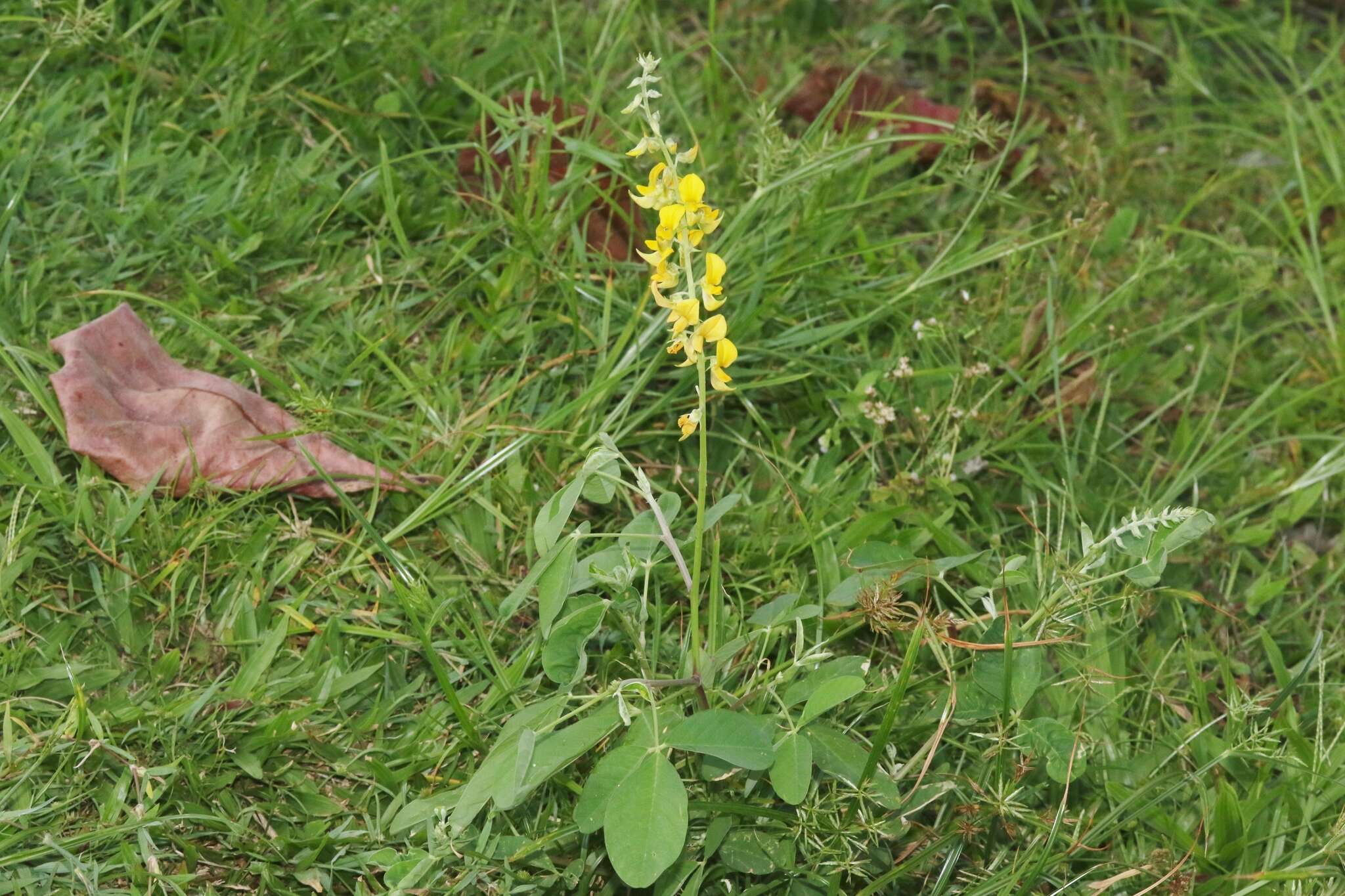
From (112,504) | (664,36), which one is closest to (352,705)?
(112,504)

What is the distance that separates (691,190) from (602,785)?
2.71ft

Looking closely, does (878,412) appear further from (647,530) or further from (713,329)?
(713,329)

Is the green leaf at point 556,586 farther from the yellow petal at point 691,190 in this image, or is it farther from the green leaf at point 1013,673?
the green leaf at point 1013,673

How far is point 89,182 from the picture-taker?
2.49m

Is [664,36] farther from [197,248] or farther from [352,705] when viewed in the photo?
[352,705]

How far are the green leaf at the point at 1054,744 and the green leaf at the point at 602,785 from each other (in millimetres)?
627

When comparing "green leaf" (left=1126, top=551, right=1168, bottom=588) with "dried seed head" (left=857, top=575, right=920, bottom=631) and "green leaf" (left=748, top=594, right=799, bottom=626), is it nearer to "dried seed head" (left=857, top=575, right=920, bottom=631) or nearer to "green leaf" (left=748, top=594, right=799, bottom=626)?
"dried seed head" (left=857, top=575, right=920, bottom=631)

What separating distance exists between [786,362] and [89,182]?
152 cm

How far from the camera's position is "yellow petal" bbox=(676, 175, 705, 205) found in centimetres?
160

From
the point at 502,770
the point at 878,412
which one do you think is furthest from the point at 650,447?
the point at 502,770

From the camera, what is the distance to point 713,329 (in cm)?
162

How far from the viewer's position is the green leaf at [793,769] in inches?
64.3

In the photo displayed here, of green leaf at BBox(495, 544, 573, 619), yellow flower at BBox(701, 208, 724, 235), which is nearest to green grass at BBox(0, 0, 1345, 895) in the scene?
green leaf at BBox(495, 544, 573, 619)

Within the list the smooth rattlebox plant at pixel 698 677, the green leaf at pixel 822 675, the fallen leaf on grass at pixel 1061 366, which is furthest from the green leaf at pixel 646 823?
the fallen leaf on grass at pixel 1061 366
